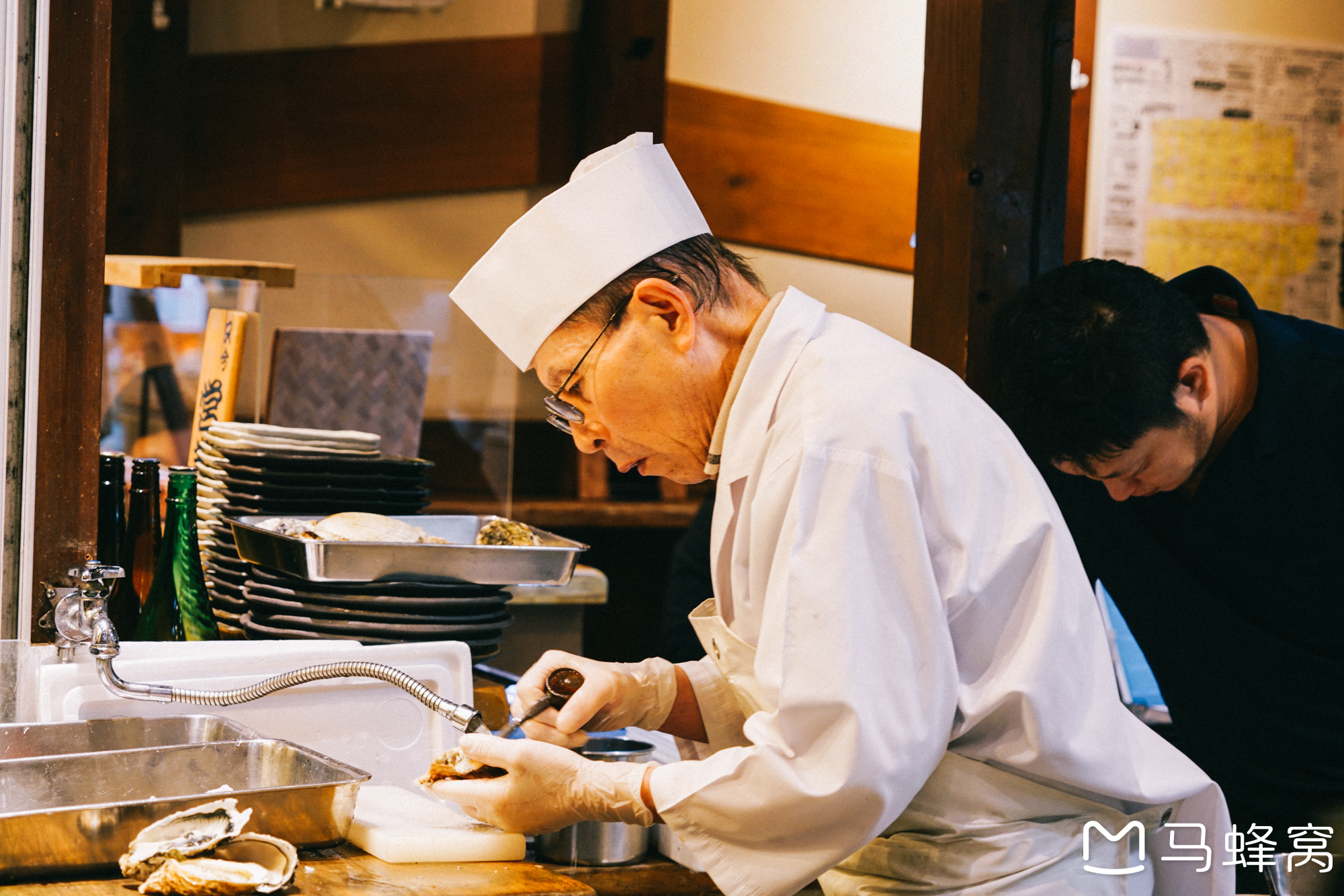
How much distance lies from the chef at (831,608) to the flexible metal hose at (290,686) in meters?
0.11

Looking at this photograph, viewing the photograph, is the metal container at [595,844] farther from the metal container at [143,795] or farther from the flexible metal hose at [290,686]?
the metal container at [143,795]

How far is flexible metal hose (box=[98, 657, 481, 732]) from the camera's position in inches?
58.8

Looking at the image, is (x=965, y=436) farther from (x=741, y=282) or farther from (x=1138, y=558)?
(x=1138, y=558)

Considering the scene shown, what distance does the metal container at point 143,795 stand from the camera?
1.21 metres

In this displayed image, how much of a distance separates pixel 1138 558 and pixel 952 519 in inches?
46.0

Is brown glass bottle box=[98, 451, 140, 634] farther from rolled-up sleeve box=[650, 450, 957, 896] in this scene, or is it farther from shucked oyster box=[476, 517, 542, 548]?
rolled-up sleeve box=[650, 450, 957, 896]

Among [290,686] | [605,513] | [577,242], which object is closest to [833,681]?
[577,242]

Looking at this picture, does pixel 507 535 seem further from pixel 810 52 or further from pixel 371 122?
pixel 810 52

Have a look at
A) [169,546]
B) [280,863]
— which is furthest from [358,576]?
[280,863]

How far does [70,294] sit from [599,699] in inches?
33.2

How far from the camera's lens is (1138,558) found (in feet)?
7.52

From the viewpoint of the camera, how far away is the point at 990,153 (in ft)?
7.54

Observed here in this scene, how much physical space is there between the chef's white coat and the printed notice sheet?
9.89ft

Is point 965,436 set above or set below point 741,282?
below
